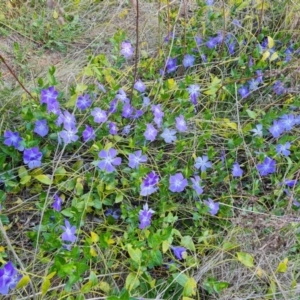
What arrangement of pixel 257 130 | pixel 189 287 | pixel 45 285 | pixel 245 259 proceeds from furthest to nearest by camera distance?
pixel 257 130 < pixel 245 259 < pixel 189 287 < pixel 45 285

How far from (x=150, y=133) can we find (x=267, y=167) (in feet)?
1.45

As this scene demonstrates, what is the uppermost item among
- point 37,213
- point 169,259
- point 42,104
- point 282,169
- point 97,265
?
point 42,104

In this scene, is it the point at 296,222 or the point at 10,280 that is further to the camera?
the point at 296,222

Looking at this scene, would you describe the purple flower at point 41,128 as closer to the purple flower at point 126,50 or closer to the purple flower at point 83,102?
the purple flower at point 83,102

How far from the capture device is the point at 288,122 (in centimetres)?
194

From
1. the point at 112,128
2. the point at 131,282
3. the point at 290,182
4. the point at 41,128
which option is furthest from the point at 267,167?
the point at 41,128

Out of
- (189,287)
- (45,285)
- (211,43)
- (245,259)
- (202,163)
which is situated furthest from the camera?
(211,43)

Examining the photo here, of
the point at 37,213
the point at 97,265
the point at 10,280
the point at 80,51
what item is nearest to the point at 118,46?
the point at 80,51

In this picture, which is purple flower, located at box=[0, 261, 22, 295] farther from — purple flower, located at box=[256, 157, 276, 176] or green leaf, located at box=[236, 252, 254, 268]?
purple flower, located at box=[256, 157, 276, 176]

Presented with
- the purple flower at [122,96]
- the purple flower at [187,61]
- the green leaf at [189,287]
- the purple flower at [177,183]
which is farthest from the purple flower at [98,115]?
the green leaf at [189,287]

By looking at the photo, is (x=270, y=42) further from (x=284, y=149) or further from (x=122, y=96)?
(x=122, y=96)

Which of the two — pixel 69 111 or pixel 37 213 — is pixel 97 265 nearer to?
pixel 37 213

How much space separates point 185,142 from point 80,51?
820 mm

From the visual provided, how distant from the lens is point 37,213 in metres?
1.60
